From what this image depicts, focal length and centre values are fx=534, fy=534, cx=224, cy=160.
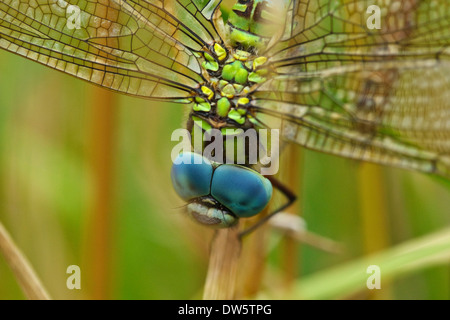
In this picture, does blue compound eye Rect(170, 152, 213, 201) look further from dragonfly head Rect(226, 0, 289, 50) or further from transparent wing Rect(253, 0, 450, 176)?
dragonfly head Rect(226, 0, 289, 50)

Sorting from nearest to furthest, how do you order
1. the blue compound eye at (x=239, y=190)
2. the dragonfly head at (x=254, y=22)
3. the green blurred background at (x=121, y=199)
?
the blue compound eye at (x=239, y=190) → the dragonfly head at (x=254, y=22) → the green blurred background at (x=121, y=199)

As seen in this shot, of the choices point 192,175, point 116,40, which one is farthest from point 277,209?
point 116,40

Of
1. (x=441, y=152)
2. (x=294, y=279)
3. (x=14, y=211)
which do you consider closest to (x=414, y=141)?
(x=441, y=152)

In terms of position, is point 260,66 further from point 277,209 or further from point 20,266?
point 20,266

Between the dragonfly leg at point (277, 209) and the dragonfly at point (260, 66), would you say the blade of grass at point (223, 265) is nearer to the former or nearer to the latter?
the dragonfly leg at point (277, 209)

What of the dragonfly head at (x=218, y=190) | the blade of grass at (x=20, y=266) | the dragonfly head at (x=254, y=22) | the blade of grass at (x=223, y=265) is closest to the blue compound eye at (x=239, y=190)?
the dragonfly head at (x=218, y=190)

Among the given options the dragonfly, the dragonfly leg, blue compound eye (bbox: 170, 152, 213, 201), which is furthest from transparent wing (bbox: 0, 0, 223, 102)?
the dragonfly leg

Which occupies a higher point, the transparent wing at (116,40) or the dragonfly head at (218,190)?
the transparent wing at (116,40)
